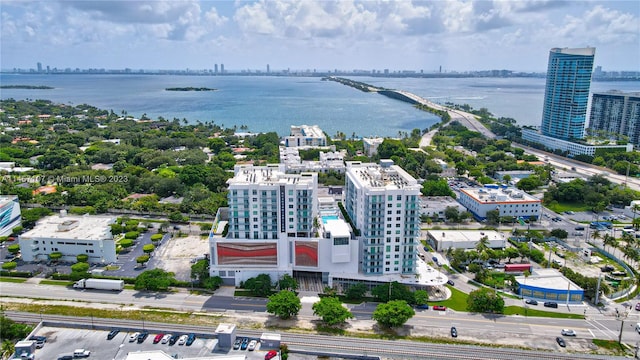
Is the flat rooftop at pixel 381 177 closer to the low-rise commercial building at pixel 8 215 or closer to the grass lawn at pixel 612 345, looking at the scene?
the grass lawn at pixel 612 345

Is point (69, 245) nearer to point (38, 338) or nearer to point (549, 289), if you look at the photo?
point (38, 338)

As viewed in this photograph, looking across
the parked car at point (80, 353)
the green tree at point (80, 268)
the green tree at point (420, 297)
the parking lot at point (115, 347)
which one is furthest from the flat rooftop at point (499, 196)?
the parked car at point (80, 353)

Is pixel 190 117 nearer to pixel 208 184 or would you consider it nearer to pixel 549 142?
pixel 208 184

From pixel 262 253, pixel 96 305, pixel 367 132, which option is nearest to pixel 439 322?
pixel 262 253

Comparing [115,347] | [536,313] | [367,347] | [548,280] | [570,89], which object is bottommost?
[536,313]

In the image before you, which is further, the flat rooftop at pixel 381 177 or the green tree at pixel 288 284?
the flat rooftop at pixel 381 177

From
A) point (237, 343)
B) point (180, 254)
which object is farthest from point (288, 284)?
point (180, 254)
